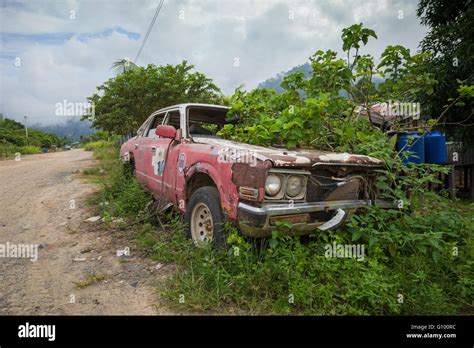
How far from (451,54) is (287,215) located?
632 centimetres

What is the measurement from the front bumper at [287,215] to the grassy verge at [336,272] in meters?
0.10

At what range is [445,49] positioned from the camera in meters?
6.59

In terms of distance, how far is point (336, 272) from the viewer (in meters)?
2.65

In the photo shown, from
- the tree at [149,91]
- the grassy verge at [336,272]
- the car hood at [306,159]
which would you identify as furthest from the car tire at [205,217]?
the tree at [149,91]

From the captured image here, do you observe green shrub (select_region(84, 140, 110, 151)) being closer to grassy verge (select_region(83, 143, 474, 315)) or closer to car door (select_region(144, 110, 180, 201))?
car door (select_region(144, 110, 180, 201))

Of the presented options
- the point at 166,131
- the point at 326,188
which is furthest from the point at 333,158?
the point at 166,131

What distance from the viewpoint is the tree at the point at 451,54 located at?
5914 millimetres

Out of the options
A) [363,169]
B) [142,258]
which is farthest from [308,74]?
[142,258]

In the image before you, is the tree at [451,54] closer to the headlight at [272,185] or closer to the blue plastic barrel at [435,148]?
the blue plastic barrel at [435,148]

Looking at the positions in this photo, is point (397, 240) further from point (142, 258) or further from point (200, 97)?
point (200, 97)

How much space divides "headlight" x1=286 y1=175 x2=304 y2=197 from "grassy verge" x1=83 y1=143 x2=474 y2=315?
0.31 meters

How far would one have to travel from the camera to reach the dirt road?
2.43m

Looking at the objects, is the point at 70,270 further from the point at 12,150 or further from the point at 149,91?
the point at 12,150

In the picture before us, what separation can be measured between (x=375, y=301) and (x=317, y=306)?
1.49ft
